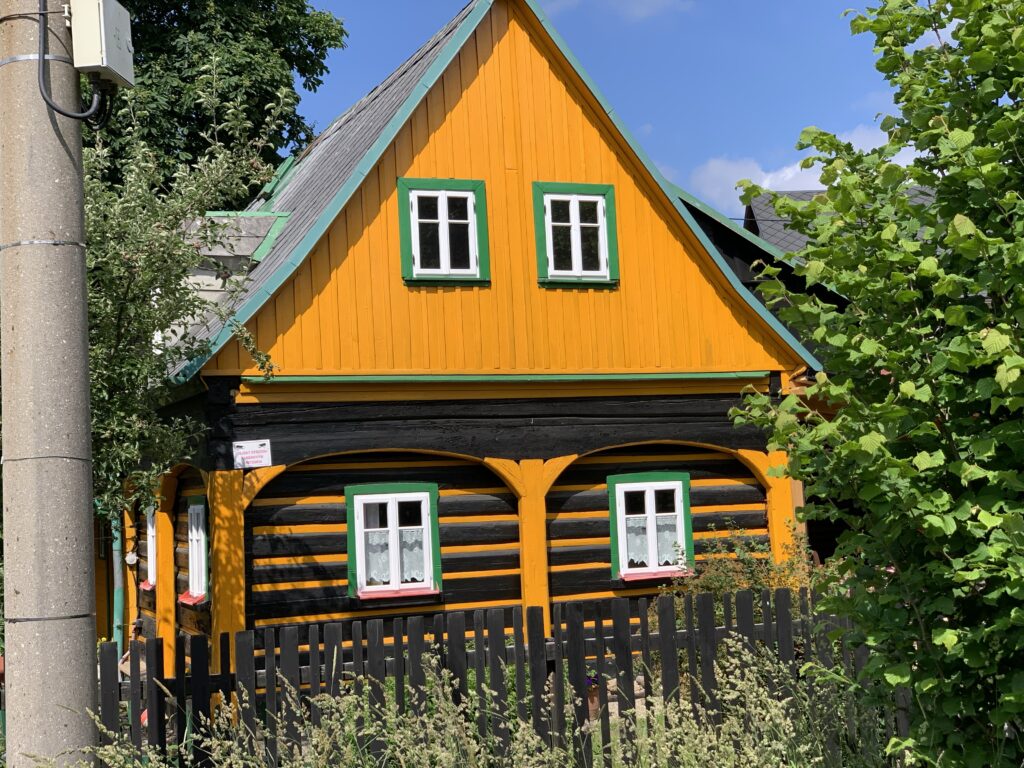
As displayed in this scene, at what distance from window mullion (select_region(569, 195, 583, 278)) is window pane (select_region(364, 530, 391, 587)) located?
3.85 m

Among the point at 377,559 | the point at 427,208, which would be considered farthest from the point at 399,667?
the point at 427,208

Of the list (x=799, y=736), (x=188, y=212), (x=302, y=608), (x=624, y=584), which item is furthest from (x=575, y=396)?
(x=799, y=736)

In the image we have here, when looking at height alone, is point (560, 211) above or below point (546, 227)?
above

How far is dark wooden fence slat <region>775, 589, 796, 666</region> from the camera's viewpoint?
7.93m

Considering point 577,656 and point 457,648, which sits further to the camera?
point 577,656

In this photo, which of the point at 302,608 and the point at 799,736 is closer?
the point at 799,736

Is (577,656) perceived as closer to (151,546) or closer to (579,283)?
(579,283)

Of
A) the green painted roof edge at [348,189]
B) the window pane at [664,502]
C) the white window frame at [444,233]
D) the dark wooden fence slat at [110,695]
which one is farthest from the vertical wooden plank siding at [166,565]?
the dark wooden fence slat at [110,695]

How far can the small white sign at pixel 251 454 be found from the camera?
11883 mm

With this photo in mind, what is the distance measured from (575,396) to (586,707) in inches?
254

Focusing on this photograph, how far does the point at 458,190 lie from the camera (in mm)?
13156

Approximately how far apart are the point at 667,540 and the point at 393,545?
3.50 metres

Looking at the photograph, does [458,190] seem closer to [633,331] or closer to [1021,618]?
[633,331]

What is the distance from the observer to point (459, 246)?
13.2m
